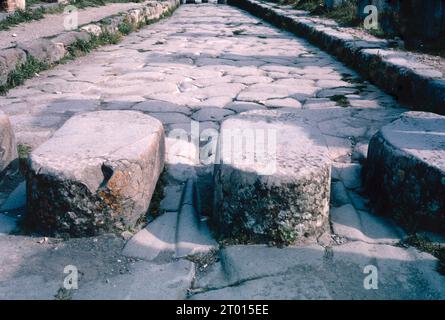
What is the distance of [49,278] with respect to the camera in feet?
5.06

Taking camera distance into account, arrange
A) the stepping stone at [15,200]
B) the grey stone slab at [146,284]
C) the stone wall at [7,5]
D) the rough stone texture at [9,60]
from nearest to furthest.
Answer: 1. the grey stone slab at [146,284]
2. the stepping stone at [15,200]
3. the rough stone texture at [9,60]
4. the stone wall at [7,5]

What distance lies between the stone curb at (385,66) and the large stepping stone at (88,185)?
6.90 ft

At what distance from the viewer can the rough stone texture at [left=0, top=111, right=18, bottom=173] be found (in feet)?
7.11

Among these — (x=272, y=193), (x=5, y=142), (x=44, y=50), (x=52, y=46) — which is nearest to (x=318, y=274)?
(x=272, y=193)

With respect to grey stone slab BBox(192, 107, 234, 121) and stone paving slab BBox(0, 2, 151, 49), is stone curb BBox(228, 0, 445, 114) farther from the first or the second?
stone paving slab BBox(0, 2, 151, 49)

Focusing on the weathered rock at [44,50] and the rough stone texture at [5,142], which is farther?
the weathered rock at [44,50]

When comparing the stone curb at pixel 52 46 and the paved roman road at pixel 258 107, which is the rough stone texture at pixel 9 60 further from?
the paved roman road at pixel 258 107

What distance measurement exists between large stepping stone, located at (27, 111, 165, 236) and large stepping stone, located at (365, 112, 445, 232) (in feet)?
3.43

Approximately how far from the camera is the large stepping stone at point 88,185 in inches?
66.8

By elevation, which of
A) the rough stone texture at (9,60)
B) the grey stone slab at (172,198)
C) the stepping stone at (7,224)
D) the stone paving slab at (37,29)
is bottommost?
the stepping stone at (7,224)

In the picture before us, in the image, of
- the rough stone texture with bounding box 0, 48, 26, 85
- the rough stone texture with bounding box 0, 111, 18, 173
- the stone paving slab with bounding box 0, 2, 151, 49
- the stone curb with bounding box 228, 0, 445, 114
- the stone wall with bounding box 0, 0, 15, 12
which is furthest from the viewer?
the stone wall with bounding box 0, 0, 15, 12

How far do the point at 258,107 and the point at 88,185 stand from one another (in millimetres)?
1951

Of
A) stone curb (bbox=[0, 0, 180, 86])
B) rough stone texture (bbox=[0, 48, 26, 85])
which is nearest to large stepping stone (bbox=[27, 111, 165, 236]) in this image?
rough stone texture (bbox=[0, 48, 26, 85])

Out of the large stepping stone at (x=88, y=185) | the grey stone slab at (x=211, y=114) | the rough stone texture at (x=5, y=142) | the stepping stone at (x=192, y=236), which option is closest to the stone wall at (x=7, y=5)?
the grey stone slab at (x=211, y=114)
